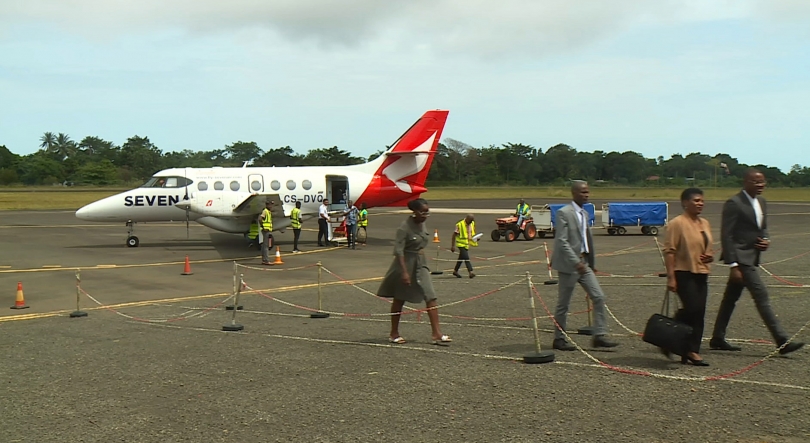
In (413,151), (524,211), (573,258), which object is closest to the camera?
(573,258)

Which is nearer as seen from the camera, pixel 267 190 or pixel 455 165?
pixel 267 190

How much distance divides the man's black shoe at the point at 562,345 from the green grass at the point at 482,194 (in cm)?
5251

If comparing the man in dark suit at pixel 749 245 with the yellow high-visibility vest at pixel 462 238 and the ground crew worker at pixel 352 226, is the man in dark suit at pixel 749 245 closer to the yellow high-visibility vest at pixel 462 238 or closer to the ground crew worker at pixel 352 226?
the yellow high-visibility vest at pixel 462 238

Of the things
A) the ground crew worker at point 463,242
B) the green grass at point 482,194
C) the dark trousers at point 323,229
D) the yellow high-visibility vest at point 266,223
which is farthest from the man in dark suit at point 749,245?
the green grass at point 482,194

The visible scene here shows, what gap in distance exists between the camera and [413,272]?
8.77 m

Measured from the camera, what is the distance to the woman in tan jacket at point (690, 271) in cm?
734

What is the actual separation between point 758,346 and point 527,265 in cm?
1059

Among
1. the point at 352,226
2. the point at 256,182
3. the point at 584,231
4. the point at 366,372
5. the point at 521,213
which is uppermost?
the point at 256,182

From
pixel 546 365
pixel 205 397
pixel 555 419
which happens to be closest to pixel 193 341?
pixel 205 397

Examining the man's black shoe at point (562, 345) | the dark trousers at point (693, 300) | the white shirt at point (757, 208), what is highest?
the white shirt at point (757, 208)

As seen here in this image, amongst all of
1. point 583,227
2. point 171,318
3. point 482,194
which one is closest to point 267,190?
point 171,318

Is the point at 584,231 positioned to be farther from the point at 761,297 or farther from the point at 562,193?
the point at 562,193

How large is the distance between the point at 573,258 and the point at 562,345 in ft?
3.42

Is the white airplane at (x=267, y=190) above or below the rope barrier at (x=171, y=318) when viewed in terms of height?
above
